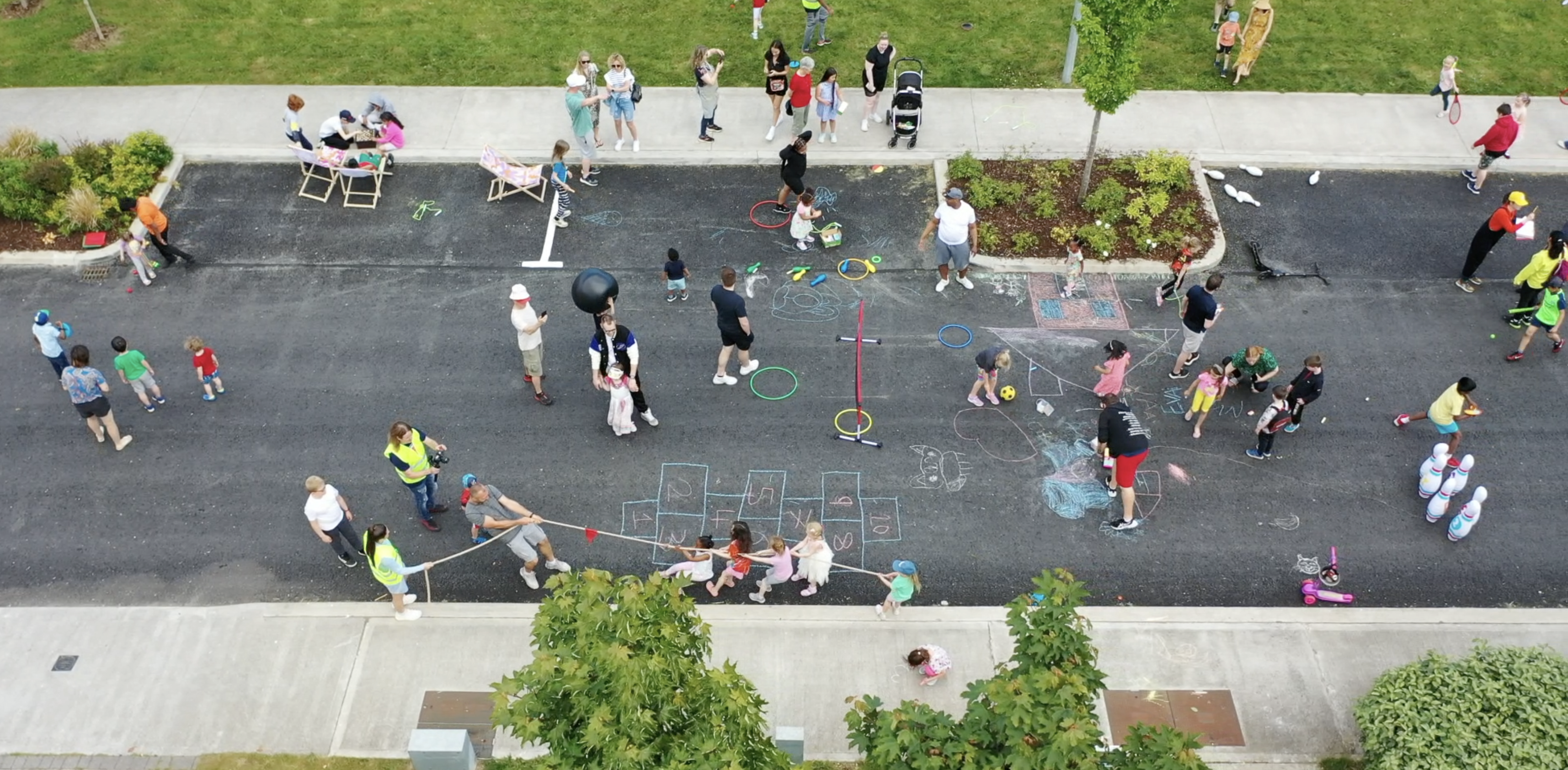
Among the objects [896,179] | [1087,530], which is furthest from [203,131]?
[1087,530]

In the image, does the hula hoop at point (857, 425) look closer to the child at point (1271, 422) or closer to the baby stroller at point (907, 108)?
the child at point (1271, 422)

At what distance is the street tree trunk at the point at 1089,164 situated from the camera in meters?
15.2

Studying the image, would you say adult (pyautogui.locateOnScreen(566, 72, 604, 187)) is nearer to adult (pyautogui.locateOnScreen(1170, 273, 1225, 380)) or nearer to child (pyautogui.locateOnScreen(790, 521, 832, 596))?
child (pyautogui.locateOnScreen(790, 521, 832, 596))

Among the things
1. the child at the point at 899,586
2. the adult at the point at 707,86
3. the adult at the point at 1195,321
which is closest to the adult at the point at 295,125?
the adult at the point at 707,86

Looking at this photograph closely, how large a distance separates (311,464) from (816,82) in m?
10.6

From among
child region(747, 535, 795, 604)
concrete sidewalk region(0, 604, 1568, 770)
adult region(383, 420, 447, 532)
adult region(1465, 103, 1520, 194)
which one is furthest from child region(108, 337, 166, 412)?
adult region(1465, 103, 1520, 194)

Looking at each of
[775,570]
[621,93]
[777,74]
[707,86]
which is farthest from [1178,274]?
[621,93]

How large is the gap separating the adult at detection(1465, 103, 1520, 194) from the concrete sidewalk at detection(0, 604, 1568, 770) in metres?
8.07

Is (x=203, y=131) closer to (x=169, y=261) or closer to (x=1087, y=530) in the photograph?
(x=169, y=261)

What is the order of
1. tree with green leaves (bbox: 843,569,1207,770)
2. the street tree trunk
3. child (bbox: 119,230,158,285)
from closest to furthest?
tree with green leaves (bbox: 843,569,1207,770), child (bbox: 119,230,158,285), the street tree trunk

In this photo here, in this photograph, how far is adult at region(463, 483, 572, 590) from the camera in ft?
35.1

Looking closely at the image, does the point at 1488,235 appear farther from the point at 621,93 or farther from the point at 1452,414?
the point at 621,93

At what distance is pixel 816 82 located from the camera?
60.3 ft

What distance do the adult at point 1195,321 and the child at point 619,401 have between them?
272 inches
